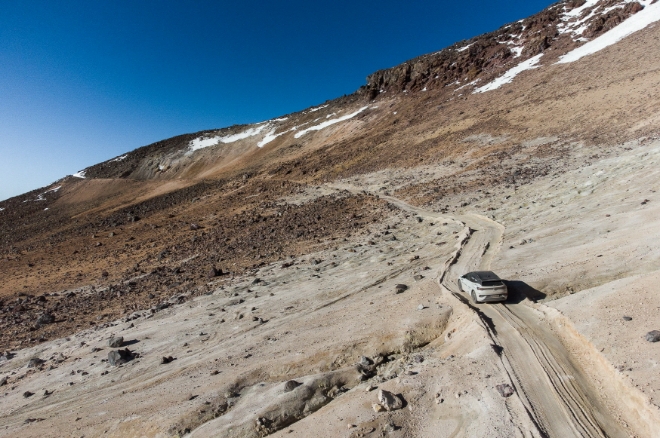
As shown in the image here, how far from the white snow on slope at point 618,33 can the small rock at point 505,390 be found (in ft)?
196

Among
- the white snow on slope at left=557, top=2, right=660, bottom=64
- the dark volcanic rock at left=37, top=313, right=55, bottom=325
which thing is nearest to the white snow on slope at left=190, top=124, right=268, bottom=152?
the white snow on slope at left=557, top=2, right=660, bottom=64

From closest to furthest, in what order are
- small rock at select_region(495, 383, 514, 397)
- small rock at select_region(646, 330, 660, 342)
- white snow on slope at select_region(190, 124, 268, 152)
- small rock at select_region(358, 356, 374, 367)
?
small rock at select_region(495, 383, 514, 397), small rock at select_region(646, 330, 660, 342), small rock at select_region(358, 356, 374, 367), white snow on slope at select_region(190, 124, 268, 152)

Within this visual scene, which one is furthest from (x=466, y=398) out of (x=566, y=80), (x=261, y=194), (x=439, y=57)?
(x=439, y=57)

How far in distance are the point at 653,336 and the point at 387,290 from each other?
9.04 m

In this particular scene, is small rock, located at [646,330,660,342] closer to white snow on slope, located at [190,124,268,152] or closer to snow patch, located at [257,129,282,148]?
snow patch, located at [257,129,282,148]

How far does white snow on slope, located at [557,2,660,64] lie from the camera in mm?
52219

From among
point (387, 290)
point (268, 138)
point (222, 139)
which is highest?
point (222, 139)

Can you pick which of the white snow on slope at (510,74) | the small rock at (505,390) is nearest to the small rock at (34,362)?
the small rock at (505,390)

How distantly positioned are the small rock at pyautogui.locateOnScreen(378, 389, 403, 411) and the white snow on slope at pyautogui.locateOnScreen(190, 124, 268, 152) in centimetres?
8246

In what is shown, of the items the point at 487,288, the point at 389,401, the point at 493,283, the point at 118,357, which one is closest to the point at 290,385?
the point at 389,401

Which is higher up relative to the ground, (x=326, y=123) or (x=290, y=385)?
(x=326, y=123)

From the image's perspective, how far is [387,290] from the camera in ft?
53.6

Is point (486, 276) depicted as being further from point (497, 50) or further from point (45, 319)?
point (497, 50)

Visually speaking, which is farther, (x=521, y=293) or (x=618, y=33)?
(x=618, y=33)
